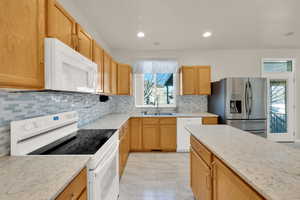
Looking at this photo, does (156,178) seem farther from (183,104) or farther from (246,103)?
(246,103)

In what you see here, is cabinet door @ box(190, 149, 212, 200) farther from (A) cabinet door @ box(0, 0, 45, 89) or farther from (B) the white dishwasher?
(B) the white dishwasher

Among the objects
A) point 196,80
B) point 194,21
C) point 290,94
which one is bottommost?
point 290,94

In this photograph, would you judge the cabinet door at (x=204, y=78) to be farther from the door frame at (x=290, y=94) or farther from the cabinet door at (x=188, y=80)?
the door frame at (x=290, y=94)

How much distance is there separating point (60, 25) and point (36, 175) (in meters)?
1.14

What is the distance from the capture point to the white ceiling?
2170mm

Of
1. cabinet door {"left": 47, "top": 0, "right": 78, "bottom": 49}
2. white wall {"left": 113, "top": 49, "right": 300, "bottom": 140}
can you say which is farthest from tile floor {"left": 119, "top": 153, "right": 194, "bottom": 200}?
white wall {"left": 113, "top": 49, "right": 300, "bottom": 140}

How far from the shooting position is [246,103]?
3.23 metres

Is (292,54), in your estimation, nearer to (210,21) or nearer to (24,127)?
(210,21)

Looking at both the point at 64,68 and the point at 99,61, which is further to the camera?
the point at 99,61

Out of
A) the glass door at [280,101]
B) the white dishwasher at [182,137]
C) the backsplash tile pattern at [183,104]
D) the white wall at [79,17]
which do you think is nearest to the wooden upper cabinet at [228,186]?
the white dishwasher at [182,137]

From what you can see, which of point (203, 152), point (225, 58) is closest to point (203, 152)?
point (203, 152)

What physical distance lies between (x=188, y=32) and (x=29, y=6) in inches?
110

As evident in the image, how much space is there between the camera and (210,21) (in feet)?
8.65

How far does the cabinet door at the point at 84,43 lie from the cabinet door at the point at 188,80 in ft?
8.33
